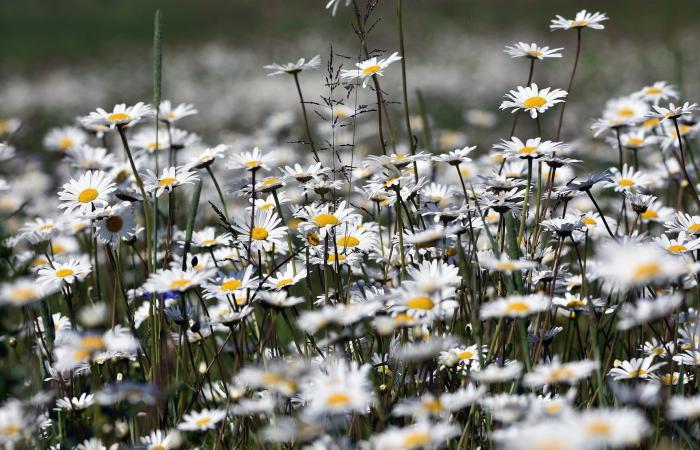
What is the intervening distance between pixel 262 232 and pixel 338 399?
38.7 inches

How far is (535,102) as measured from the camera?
7.36 ft

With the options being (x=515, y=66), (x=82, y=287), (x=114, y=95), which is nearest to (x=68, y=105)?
(x=114, y=95)

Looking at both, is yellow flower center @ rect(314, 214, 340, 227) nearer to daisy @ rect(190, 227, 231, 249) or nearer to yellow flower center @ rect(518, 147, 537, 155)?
daisy @ rect(190, 227, 231, 249)

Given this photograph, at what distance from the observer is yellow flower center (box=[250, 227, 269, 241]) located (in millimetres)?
2176

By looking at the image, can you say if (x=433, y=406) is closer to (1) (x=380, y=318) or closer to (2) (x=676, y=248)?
(1) (x=380, y=318)

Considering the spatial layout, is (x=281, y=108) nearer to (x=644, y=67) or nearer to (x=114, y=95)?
(x=114, y=95)

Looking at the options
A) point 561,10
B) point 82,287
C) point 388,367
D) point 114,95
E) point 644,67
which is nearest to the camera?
point 388,367

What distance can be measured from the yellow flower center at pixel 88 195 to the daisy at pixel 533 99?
1111mm

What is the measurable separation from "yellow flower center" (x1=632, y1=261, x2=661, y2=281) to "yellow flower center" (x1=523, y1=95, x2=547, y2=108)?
108 centimetres

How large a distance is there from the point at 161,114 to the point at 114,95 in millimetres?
10911

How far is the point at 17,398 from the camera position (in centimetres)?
179

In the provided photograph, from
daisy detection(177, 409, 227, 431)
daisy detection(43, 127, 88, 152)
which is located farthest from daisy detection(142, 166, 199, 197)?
daisy detection(43, 127, 88, 152)

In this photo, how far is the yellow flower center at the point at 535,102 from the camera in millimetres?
2219

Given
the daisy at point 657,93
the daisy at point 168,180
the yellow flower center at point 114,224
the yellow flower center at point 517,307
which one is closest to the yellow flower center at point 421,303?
the yellow flower center at point 517,307
